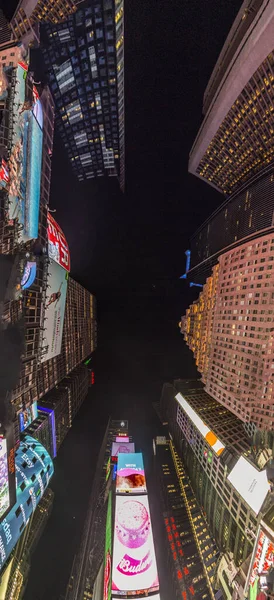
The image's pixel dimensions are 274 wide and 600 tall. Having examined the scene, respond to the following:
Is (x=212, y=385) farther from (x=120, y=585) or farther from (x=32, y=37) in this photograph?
(x=32, y=37)

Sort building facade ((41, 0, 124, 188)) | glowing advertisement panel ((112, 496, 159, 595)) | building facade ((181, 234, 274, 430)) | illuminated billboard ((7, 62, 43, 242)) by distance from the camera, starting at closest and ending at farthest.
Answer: illuminated billboard ((7, 62, 43, 242))
building facade ((41, 0, 124, 188))
building facade ((181, 234, 274, 430))
glowing advertisement panel ((112, 496, 159, 595))

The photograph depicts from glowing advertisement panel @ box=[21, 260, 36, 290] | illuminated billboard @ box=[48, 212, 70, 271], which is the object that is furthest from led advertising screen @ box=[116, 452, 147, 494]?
glowing advertisement panel @ box=[21, 260, 36, 290]

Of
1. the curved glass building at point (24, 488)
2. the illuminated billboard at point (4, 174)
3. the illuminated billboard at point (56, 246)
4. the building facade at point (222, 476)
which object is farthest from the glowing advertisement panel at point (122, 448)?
the illuminated billboard at point (4, 174)

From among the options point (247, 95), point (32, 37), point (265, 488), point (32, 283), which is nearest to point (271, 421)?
point (265, 488)

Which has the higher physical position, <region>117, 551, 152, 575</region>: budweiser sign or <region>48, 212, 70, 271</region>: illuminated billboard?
<region>48, 212, 70, 271</region>: illuminated billboard

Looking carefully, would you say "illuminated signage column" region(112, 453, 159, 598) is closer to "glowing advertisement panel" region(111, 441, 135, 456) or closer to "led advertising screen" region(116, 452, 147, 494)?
"led advertising screen" region(116, 452, 147, 494)

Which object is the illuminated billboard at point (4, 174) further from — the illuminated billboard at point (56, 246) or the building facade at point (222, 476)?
the building facade at point (222, 476)
